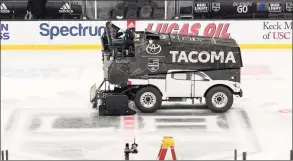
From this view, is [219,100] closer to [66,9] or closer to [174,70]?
[174,70]

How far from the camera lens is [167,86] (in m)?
11.0

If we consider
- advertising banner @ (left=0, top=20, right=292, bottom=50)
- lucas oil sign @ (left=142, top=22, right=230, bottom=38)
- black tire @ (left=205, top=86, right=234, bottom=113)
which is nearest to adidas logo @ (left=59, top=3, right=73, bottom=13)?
advertising banner @ (left=0, top=20, right=292, bottom=50)

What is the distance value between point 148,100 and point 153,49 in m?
0.83

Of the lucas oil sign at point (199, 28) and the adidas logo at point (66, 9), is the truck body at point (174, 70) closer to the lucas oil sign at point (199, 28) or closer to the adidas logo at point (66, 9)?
the lucas oil sign at point (199, 28)

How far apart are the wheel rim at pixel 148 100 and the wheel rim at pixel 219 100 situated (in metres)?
0.97

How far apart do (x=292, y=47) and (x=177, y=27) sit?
8.94ft

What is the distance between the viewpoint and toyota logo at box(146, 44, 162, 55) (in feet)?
35.9

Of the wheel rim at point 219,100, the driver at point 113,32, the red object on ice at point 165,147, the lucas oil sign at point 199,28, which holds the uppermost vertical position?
the lucas oil sign at point 199,28

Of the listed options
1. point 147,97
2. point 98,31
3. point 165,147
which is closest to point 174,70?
point 147,97

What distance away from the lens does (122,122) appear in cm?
1053

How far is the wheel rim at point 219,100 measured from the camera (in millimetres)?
11055

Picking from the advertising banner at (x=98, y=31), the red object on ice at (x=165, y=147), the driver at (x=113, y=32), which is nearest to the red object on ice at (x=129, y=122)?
the driver at (x=113, y=32)

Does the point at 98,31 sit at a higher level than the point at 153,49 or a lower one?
higher

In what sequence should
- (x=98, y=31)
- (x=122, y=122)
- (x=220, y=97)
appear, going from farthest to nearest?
(x=98, y=31), (x=220, y=97), (x=122, y=122)
